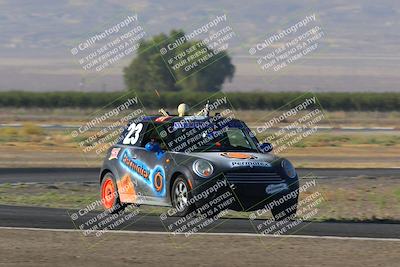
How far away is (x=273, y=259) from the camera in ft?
39.4

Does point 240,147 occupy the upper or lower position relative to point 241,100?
upper

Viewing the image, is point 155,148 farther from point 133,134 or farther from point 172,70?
point 172,70

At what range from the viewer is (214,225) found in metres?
15.6

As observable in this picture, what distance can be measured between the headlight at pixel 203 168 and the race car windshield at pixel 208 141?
73cm

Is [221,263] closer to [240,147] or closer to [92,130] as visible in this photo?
[240,147]

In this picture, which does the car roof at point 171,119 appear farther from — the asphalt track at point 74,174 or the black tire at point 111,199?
the asphalt track at point 74,174

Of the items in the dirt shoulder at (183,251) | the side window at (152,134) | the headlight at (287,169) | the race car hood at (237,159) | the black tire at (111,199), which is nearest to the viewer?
the dirt shoulder at (183,251)

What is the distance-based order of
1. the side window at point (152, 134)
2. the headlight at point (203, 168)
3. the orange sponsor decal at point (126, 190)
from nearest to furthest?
the headlight at point (203, 168), the orange sponsor decal at point (126, 190), the side window at point (152, 134)

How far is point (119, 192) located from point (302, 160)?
19587 millimetres

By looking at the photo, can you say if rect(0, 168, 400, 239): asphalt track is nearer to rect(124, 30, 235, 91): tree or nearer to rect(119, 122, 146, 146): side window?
rect(119, 122, 146, 146): side window

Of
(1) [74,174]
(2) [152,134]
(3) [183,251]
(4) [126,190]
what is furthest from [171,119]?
(1) [74,174]

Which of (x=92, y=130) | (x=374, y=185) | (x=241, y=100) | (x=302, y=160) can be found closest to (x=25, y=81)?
(x=241, y=100)

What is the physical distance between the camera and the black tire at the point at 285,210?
54.0ft

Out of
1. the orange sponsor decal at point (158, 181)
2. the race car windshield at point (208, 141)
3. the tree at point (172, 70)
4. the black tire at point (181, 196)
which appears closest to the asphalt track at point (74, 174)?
the race car windshield at point (208, 141)
